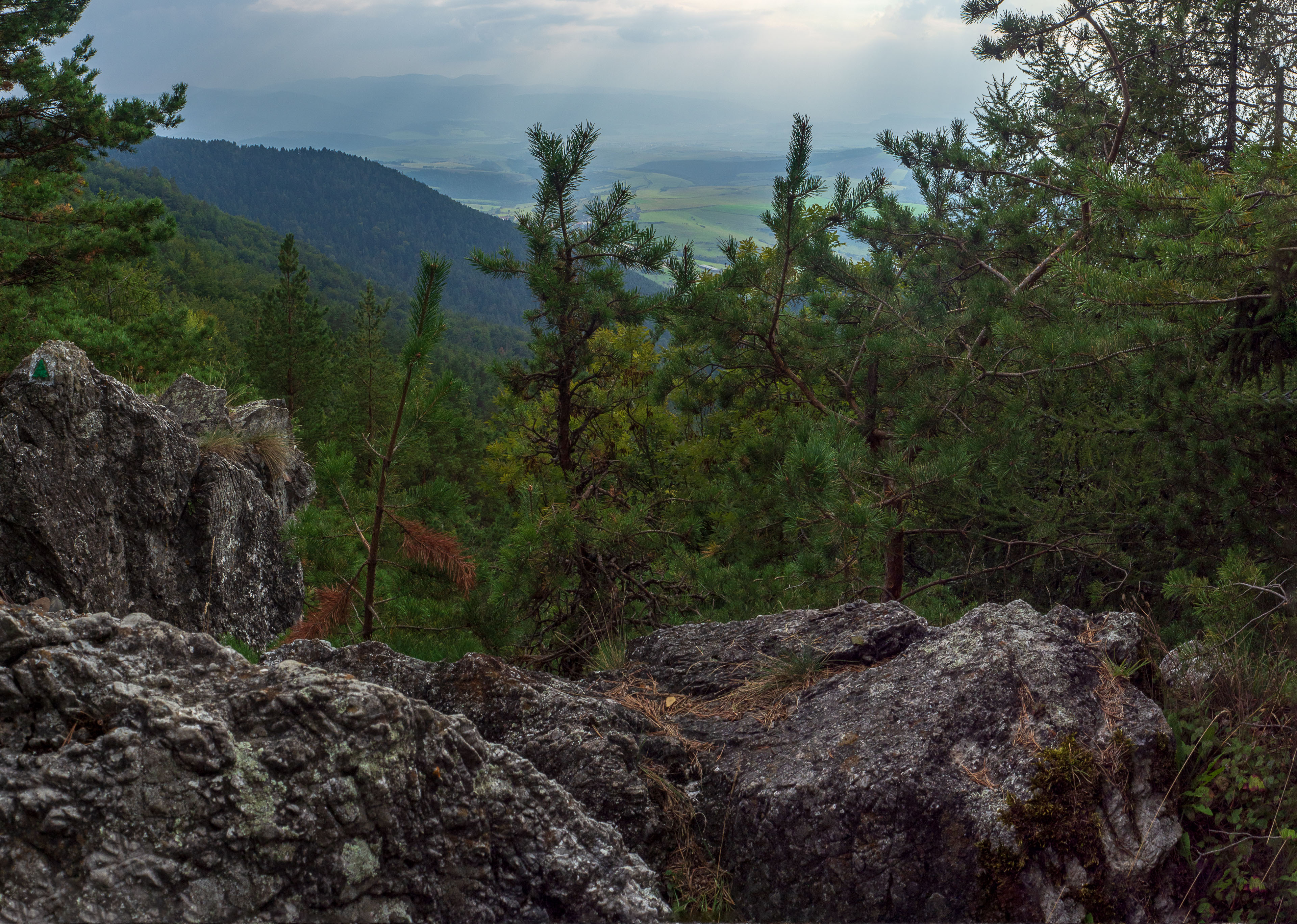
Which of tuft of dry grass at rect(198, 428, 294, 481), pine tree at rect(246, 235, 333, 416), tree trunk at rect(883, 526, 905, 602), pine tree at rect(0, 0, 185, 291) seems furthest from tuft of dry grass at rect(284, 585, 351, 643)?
pine tree at rect(246, 235, 333, 416)

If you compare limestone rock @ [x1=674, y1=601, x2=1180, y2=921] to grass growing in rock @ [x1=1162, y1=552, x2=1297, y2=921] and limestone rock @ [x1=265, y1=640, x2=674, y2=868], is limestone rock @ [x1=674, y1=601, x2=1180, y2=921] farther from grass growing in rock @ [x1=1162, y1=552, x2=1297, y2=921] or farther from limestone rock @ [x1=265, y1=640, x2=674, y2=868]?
limestone rock @ [x1=265, y1=640, x2=674, y2=868]

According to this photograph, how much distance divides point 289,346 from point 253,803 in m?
28.2

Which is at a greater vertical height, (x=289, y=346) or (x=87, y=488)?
(x=289, y=346)

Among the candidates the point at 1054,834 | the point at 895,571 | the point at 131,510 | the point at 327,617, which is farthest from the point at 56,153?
the point at 1054,834

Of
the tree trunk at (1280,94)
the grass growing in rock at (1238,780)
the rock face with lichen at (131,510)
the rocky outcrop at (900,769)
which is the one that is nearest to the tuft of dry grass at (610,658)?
the rocky outcrop at (900,769)

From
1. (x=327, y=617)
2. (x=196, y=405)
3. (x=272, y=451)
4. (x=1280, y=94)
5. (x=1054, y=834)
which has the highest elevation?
(x=1280, y=94)

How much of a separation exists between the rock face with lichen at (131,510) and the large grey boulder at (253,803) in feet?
12.0

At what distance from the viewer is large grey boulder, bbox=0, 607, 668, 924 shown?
5.63ft

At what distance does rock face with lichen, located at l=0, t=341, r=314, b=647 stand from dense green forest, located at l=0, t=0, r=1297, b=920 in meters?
1.38

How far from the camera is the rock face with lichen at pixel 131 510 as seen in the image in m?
5.11

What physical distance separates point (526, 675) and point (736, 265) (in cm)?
455

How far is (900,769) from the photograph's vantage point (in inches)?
101

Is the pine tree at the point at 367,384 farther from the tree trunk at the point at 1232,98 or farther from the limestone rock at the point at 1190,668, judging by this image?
the limestone rock at the point at 1190,668

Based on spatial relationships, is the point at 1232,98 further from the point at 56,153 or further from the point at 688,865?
the point at 56,153
